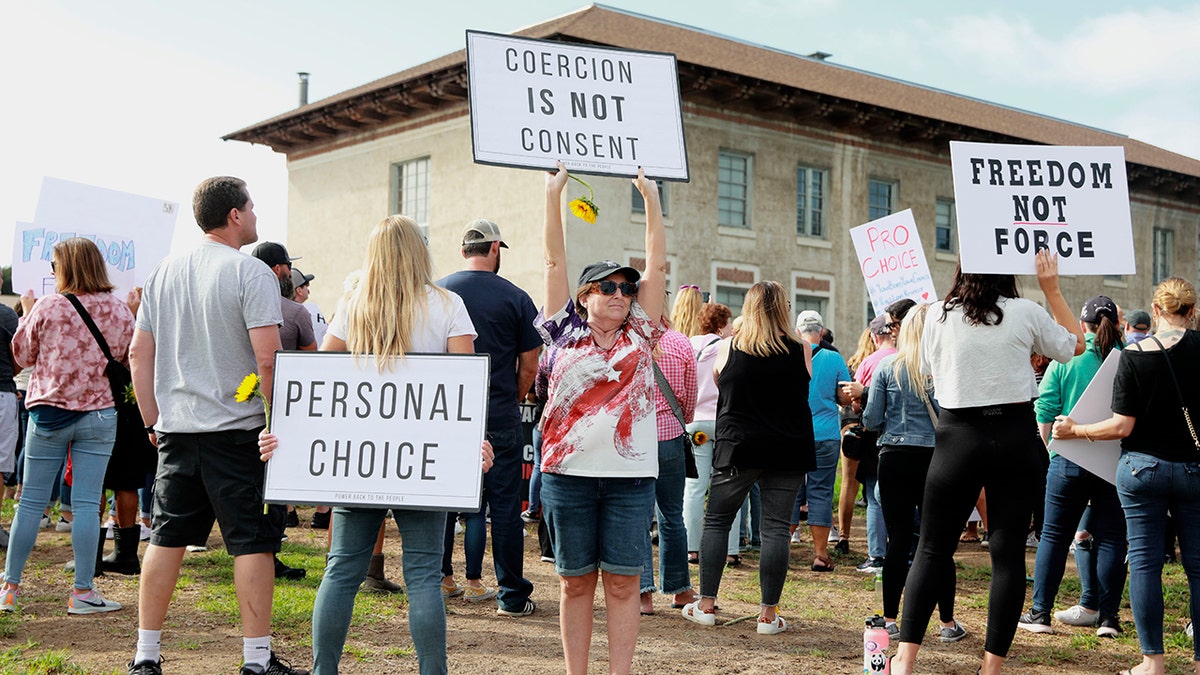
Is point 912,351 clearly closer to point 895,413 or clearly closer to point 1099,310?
point 895,413

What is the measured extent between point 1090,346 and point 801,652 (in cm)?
270

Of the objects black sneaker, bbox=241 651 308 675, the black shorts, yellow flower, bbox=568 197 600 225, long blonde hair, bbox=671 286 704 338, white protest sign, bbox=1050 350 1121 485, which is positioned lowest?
black sneaker, bbox=241 651 308 675

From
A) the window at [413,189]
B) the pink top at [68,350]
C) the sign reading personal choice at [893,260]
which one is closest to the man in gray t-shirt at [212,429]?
the pink top at [68,350]

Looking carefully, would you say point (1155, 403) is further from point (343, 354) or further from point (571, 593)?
point (343, 354)

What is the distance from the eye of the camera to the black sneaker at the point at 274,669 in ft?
15.1

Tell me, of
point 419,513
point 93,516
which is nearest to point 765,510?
point 419,513

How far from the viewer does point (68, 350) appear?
6.17 m

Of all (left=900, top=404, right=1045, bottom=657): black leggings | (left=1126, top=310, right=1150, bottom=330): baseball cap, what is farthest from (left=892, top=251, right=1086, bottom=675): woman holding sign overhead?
(left=1126, top=310, right=1150, bottom=330): baseball cap

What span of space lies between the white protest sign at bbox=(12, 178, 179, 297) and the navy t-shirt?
3.17 meters

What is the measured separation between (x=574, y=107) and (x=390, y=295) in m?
1.56

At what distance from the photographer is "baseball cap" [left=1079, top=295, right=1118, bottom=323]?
652 centimetres

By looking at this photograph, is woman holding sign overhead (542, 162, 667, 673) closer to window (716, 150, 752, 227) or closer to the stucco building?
the stucco building

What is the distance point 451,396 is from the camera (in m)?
4.16

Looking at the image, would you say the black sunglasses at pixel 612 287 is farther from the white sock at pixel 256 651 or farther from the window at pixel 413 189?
the window at pixel 413 189
